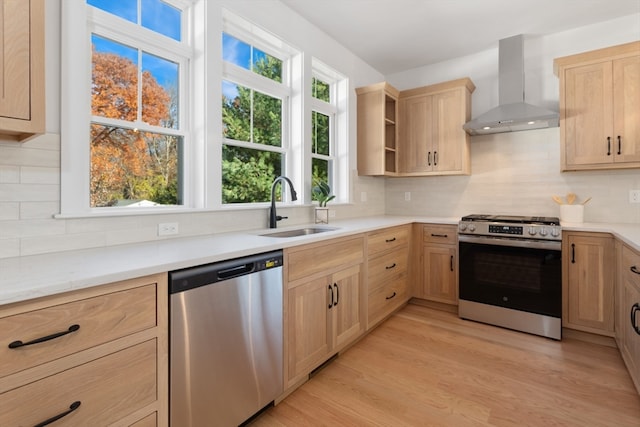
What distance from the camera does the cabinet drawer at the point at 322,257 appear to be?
6.17ft

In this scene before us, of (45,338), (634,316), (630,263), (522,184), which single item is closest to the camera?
(45,338)

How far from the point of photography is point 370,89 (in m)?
3.60

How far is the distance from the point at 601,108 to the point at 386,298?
→ 8.31ft

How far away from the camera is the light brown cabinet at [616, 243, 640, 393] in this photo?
181 centimetres

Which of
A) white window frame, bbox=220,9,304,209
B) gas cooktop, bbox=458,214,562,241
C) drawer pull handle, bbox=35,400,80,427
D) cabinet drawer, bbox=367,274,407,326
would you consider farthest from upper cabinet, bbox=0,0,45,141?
gas cooktop, bbox=458,214,562,241

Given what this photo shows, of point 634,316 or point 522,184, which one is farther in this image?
point 522,184

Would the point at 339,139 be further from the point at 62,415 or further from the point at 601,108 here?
the point at 62,415

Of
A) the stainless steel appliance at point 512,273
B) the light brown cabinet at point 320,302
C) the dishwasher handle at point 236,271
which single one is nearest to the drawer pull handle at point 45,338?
the dishwasher handle at point 236,271

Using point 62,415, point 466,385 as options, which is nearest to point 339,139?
point 466,385

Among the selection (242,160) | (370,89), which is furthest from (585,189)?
(242,160)

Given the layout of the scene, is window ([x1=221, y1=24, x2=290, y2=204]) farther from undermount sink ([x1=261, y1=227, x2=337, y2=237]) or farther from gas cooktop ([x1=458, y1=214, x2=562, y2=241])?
gas cooktop ([x1=458, y1=214, x2=562, y2=241])

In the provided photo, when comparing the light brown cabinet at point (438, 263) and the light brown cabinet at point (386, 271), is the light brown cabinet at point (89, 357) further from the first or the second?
the light brown cabinet at point (438, 263)

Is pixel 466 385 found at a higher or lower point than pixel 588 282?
lower

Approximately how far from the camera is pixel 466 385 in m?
2.01
